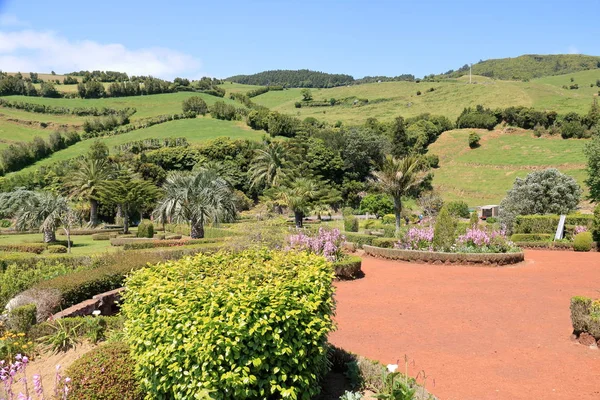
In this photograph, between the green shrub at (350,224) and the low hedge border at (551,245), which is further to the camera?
the green shrub at (350,224)

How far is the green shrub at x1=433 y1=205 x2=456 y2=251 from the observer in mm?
18391

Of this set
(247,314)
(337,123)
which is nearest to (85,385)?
(247,314)

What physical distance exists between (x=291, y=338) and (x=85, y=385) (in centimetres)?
239

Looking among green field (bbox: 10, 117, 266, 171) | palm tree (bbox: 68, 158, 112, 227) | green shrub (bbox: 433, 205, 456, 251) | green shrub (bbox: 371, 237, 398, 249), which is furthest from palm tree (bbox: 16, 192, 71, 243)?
green field (bbox: 10, 117, 266, 171)

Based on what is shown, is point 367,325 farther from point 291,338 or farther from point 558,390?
point 291,338

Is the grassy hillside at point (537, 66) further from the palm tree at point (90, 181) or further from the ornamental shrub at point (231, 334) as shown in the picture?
the ornamental shrub at point (231, 334)

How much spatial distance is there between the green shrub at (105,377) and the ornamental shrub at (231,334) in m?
0.42

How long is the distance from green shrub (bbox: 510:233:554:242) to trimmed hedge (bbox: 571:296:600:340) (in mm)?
17465

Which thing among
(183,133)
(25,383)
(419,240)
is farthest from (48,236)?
(183,133)

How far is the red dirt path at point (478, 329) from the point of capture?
6.60 meters

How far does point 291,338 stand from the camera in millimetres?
4621

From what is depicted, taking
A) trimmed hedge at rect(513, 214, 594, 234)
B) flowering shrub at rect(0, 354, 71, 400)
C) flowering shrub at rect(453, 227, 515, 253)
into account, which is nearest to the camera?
flowering shrub at rect(0, 354, 71, 400)

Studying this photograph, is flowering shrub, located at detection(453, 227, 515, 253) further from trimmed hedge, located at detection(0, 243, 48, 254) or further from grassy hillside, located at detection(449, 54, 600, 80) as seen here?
grassy hillside, located at detection(449, 54, 600, 80)

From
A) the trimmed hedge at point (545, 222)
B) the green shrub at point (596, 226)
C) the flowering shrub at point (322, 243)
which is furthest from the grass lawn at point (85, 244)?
the trimmed hedge at point (545, 222)
